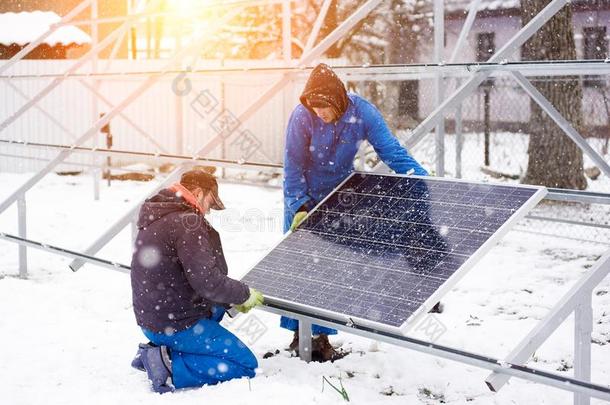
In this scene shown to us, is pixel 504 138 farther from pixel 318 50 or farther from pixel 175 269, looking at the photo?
pixel 175 269

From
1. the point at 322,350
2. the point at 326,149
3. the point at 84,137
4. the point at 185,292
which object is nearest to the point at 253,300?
the point at 185,292

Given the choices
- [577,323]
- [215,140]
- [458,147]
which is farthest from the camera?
[458,147]

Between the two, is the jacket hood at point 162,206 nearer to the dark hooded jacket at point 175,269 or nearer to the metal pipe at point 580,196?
the dark hooded jacket at point 175,269

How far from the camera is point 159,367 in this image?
394 cm

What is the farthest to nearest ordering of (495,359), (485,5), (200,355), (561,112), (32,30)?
(485,5)
(32,30)
(561,112)
(200,355)
(495,359)

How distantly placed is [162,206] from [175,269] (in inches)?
12.3

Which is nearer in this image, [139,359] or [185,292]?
[185,292]

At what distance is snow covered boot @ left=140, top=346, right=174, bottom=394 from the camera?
3.94 meters

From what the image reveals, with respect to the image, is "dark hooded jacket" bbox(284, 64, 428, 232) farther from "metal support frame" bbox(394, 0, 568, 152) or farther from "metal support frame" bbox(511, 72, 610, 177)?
"metal support frame" bbox(511, 72, 610, 177)

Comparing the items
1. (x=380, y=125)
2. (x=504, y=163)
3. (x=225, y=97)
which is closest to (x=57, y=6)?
(x=225, y=97)

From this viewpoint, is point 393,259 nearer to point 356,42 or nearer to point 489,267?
point 489,267

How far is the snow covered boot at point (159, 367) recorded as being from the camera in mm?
3941

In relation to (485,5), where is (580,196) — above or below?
below

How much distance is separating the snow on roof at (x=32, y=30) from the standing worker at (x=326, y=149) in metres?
15.6
